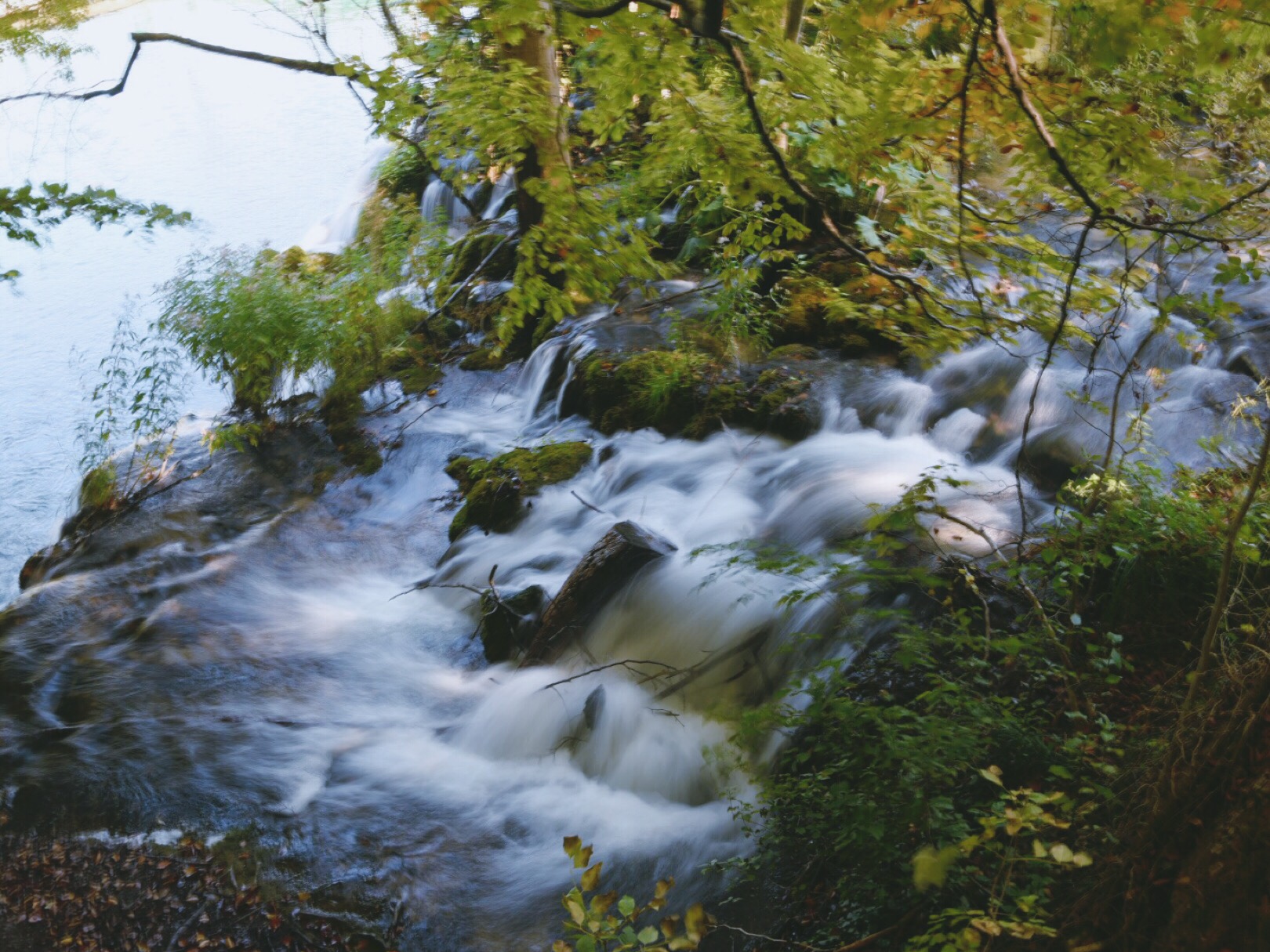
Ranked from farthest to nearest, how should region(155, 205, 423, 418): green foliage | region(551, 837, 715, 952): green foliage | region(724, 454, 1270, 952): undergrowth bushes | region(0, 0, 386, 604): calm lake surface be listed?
region(0, 0, 386, 604): calm lake surface, region(155, 205, 423, 418): green foliage, region(724, 454, 1270, 952): undergrowth bushes, region(551, 837, 715, 952): green foliage

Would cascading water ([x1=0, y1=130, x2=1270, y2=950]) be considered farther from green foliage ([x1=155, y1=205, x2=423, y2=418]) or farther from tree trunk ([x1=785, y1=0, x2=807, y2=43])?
tree trunk ([x1=785, y1=0, x2=807, y2=43])

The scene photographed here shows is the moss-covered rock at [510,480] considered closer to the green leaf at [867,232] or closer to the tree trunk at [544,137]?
the tree trunk at [544,137]

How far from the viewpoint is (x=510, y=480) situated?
21.1 ft

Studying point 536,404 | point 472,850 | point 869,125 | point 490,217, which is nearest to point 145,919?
point 472,850

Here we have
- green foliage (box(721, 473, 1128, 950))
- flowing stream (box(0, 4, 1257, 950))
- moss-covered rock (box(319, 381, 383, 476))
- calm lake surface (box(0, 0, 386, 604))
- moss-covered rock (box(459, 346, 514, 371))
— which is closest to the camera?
green foliage (box(721, 473, 1128, 950))

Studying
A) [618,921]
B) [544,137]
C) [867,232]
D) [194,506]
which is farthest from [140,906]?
[867,232]

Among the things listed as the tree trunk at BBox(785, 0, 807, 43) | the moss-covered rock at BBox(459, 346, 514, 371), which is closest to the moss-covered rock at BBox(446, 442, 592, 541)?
the moss-covered rock at BBox(459, 346, 514, 371)

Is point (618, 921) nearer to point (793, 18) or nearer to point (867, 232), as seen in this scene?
point (867, 232)

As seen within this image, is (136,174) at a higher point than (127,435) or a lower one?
higher

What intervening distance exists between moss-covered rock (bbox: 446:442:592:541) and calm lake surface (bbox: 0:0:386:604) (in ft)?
11.2

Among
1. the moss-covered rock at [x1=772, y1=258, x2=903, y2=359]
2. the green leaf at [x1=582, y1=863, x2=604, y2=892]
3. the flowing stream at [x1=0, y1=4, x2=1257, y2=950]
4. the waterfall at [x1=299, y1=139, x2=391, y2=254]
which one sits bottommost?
the flowing stream at [x1=0, y1=4, x2=1257, y2=950]

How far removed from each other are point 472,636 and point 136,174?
1341 cm

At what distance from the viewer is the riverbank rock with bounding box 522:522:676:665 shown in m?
4.83

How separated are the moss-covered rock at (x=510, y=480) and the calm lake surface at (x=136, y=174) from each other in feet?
11.2
